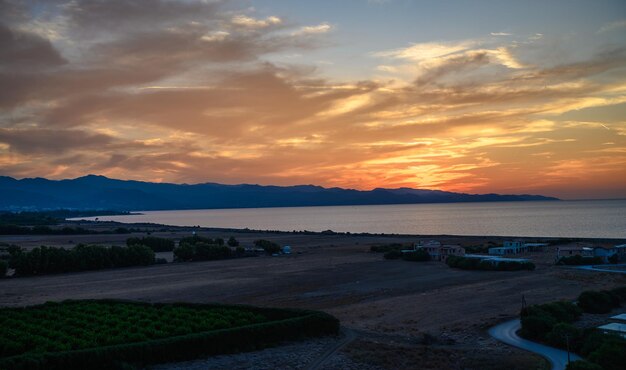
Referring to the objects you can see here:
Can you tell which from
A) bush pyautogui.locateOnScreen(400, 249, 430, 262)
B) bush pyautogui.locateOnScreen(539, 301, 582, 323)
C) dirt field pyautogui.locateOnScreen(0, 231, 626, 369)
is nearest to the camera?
dirt field pyautogui.locateOnScreen(0, 231, 626, 369)

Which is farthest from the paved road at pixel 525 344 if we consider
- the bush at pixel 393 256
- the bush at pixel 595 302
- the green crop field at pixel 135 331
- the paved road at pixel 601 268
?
the bush at pixel 393 256

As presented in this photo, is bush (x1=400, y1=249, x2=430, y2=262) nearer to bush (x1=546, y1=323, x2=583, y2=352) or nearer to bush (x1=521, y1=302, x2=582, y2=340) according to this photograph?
bush (x1=521, y1=302, x2=582, y2=340)

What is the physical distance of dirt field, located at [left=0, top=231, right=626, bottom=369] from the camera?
26.2 m

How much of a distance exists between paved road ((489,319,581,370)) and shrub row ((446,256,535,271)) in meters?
24.8

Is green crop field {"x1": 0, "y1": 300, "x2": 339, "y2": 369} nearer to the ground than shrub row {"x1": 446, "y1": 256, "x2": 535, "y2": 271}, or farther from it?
nearer to the ground

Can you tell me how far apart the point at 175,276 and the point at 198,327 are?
30118 millimetres

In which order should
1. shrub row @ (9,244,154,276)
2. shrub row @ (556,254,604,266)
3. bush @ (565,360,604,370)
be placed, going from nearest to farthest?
bush @ (565,360,604,370) < shrub row @ (9,244,154,276) < shrub row @ (556,254,604,266)

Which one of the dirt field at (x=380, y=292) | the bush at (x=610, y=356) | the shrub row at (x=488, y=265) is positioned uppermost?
the shrub row at (x=488, y=265)

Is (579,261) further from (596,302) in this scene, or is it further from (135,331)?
(135,331)

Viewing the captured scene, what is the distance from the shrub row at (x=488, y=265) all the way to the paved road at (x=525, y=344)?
24.8m

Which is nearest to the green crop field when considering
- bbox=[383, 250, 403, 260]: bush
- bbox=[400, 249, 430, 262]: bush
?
bbox=[400, 249, 430, 262]: bush

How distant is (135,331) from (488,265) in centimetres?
4109

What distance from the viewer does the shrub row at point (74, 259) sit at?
2259 inches

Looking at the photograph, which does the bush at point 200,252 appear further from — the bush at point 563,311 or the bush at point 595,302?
the bush at point 563,311
